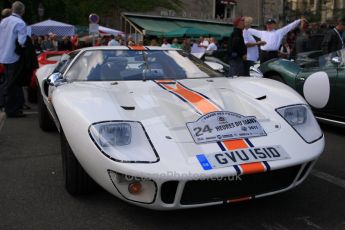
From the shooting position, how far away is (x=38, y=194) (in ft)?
11.8

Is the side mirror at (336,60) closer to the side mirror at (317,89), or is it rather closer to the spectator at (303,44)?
the side mirror at (317,89)

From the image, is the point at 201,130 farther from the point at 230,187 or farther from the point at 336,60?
the point at 336,60

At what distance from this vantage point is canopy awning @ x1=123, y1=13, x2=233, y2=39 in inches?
1189

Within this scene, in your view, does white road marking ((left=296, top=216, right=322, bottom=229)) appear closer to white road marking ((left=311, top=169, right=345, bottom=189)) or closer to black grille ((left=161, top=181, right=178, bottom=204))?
white road marking ((left=311, top=169, right=345, bottom=189))

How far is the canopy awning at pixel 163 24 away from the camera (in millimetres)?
30209

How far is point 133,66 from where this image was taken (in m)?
4.29

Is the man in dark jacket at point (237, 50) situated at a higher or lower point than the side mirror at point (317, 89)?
higher

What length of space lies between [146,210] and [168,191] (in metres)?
0.51

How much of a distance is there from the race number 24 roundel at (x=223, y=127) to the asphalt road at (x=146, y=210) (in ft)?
1.84

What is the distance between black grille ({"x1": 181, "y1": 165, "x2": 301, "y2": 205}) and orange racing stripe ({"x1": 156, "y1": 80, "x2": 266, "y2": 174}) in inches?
2.8

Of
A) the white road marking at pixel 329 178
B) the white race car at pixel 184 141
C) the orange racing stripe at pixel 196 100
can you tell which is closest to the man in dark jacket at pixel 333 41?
the white road marking at pixel 329 178

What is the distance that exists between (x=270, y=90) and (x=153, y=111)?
111cm

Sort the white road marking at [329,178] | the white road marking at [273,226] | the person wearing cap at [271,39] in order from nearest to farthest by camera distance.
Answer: the white road marking at [273,226]
the white road marking at [329,178]
the person wearing cap at [271,39]

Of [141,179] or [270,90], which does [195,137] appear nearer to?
[141,179]
